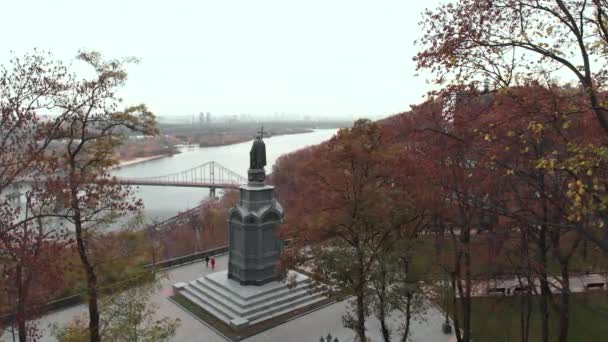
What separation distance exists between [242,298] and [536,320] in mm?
12541

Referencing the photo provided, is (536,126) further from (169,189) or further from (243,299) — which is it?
(169,189)

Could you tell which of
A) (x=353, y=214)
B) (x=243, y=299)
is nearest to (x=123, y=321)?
(x=353, y=214)

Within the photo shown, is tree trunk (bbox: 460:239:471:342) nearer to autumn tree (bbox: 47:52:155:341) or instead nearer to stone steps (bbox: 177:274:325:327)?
stone steps (bbox: 177:274:325:327)

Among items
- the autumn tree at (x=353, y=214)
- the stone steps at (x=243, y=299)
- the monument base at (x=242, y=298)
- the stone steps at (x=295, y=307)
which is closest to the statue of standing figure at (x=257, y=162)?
the monument base at (x=242, y=298)

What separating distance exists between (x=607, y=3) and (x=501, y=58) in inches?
86.7

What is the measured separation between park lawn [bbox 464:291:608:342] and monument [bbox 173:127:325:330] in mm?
7176

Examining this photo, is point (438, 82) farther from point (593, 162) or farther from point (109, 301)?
point (109, 301)

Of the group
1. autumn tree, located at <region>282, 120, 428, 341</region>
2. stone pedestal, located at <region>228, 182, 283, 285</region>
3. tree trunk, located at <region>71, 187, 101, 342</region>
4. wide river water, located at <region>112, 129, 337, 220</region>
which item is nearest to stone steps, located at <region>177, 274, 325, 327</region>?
stone pedestal, located at <region>228, 182, 283, 285</region>

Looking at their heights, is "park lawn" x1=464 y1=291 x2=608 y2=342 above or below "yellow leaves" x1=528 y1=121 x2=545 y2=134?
below

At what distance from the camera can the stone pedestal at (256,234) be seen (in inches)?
752

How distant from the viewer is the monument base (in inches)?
682

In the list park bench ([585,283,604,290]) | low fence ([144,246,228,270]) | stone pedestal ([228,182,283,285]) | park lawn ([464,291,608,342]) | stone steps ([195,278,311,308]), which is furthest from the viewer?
low fence ([144,246,228,270])

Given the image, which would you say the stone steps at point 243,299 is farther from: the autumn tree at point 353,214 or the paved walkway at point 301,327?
the autumn tree at point 353,214

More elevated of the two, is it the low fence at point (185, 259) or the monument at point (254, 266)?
the monument at point (254, 266)
